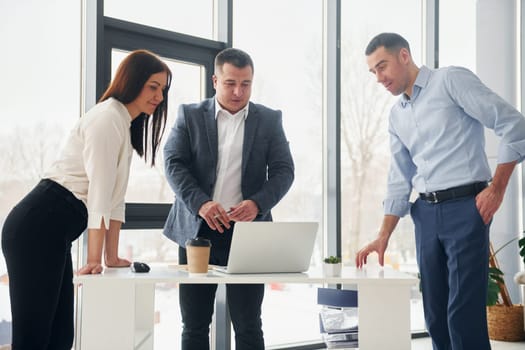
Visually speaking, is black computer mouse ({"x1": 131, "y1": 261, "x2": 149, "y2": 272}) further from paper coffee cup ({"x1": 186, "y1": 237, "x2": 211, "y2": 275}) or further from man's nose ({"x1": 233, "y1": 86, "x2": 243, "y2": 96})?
man's nose ({"x1": 233, "y1": 86, "x2": 243, "y2": 96})

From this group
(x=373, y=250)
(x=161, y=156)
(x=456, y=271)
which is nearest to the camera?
(x=456, y=271)

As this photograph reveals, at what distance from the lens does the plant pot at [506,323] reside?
447cm

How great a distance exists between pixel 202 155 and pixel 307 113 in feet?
5.62

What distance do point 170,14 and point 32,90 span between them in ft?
3.12

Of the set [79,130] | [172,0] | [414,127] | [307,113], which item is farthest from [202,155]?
[307,113]

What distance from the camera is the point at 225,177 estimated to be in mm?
2654

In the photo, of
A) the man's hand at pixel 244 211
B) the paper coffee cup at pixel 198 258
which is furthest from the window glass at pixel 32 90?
the paper coffee cup at pixel 198 258

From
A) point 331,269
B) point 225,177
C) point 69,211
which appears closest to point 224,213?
point 225,177

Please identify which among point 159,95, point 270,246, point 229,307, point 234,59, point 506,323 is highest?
point 234,59

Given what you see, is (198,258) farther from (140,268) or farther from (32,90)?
(32,90)

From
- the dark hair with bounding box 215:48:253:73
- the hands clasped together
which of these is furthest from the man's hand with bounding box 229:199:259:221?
the dark hair with bounding box 215:48:253:73

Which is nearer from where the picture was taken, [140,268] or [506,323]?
[140,268]

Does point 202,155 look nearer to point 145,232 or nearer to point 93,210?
point 93,210

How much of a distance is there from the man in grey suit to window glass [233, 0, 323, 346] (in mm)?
1246
